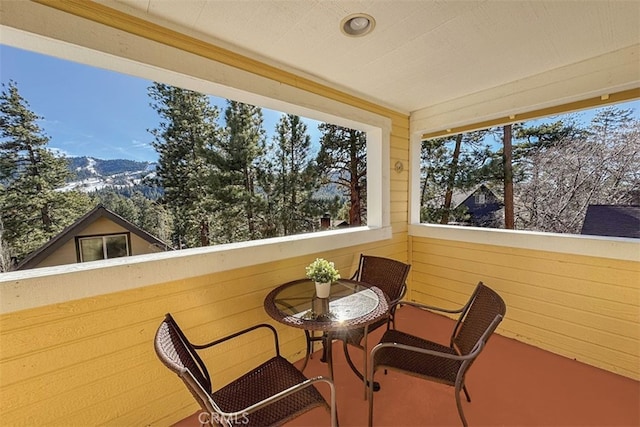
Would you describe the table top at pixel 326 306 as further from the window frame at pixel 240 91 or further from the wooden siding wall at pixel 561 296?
the wooden siding wall at pixel 561 296

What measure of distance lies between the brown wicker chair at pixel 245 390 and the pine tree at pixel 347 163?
238 inches

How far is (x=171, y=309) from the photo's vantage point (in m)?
1.58

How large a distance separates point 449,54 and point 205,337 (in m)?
2.66

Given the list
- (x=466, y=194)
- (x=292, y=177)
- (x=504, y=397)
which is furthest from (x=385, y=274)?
(x=292, y=177)

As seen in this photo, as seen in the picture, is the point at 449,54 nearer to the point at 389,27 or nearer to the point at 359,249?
the point at 389,27

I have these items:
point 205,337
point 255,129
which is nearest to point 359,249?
point 205,337

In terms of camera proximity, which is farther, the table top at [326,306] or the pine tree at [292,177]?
the pine tree at [292,177]

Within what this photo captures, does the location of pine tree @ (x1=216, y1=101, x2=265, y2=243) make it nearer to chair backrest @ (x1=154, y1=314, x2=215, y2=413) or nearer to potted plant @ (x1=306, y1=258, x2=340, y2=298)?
potted plant @ (x1=306, y1=258, x2=340, y2=298)

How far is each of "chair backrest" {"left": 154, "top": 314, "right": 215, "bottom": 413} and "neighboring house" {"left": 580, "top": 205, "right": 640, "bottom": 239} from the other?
173 inches

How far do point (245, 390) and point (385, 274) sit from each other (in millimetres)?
1513

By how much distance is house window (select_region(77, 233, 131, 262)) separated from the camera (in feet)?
16.8

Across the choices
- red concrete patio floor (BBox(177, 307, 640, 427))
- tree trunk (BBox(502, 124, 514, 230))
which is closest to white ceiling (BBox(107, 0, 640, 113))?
red concrete patio floor (BBox(177, 307, 640, 427))

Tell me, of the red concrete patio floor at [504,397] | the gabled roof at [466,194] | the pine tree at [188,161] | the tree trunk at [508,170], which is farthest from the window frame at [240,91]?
the pine tree at [188,161]

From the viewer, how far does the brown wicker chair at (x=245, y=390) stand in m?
0.95
